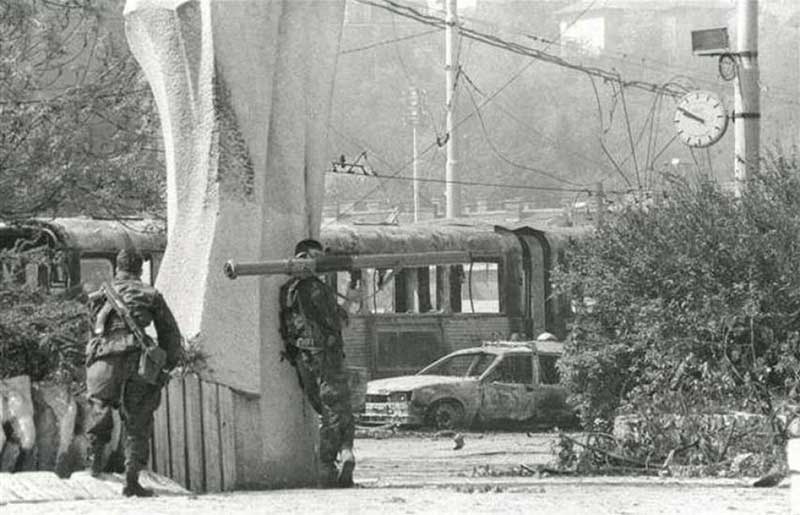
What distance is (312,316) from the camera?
1434 centimetres

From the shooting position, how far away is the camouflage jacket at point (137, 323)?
13.0 m

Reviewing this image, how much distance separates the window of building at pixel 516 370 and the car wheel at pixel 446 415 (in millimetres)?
797

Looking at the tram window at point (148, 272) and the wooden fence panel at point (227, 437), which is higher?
the tram window at point (148, 272)

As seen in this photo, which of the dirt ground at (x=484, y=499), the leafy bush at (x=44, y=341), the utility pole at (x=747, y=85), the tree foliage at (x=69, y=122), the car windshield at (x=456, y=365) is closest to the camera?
the dirt ground at (x=484, y=499)

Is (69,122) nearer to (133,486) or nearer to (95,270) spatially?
(95,270)

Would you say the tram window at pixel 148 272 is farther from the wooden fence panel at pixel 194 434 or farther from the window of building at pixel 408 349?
the wooden fence panel at pixel 194 434

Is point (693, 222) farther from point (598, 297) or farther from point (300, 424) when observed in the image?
point (300, 424)

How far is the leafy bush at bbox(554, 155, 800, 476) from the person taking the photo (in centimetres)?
1675

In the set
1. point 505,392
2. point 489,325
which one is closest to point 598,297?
point 505,392

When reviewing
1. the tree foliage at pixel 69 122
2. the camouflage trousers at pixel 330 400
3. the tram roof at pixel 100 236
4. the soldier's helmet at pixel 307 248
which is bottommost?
the camouflage trousers at pixel 330 400

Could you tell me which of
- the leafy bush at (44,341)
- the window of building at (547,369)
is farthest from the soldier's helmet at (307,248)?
the window of building at (547,369)

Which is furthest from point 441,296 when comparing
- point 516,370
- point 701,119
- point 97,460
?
point 97,460

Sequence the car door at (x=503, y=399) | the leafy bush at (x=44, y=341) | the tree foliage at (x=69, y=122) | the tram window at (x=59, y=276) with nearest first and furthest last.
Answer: the leafy bush at (x=44, y=341) < the tree foliage at (x=69, y=122) < the tram window at (x=59, y=276) < the car door at (x=503, y=399)

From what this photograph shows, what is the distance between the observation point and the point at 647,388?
17281 mm
